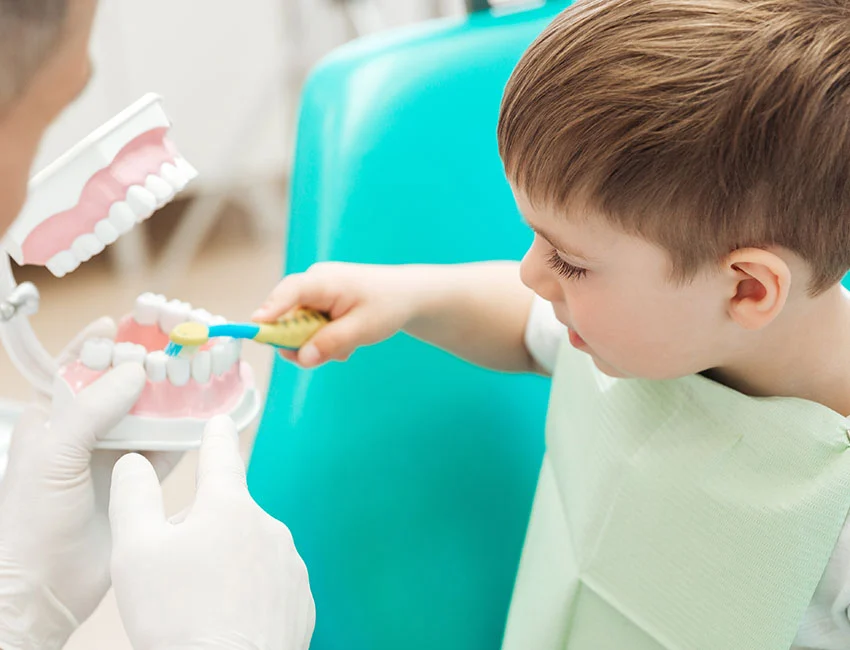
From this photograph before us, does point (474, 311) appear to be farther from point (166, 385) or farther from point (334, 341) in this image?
point (166, 385)

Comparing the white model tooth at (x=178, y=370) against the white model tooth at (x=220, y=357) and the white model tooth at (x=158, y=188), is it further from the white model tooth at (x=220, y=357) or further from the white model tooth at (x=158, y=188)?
the white model tooth at (x=158, y=188)

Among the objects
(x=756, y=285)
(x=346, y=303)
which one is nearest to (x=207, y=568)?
(x=346, y=303)

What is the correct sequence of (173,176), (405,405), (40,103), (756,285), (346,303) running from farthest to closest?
(405,405) → (346,303) → (173,176) → (756,285) → (40,103)

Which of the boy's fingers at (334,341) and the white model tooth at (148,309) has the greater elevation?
the white model tooth at (148,309)

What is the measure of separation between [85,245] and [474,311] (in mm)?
344

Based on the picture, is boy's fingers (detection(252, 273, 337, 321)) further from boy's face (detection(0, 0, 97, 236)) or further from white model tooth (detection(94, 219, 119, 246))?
boy's face (detection(0, 0, 97, 236))

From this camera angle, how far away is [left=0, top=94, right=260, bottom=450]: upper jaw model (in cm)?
74

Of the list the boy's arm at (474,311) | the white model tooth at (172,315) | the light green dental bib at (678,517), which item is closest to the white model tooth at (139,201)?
the white model tooth at (172,315)

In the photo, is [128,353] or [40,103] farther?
[128,353]

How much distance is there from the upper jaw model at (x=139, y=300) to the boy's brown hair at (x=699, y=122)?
0.28 meters

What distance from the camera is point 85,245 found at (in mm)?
740

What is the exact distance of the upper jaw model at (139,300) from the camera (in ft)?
2.41

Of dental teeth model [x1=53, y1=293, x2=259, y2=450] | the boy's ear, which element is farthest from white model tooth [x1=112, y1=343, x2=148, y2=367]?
the boy's ear

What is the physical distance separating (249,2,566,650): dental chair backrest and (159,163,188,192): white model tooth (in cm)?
23
